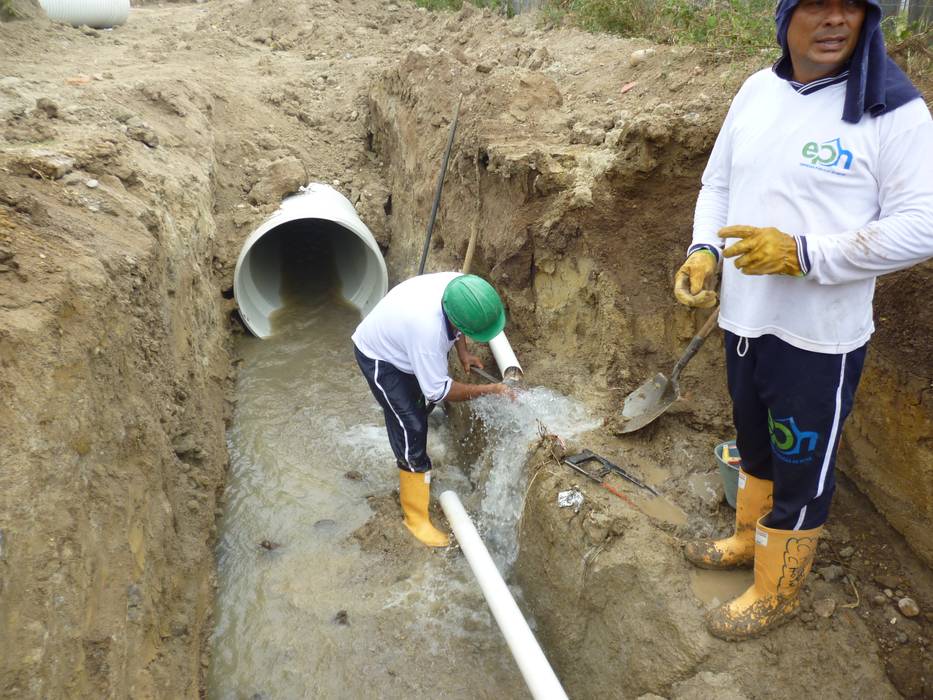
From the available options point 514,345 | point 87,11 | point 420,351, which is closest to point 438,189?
point 514,345

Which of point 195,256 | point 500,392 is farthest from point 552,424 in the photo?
point 195,256

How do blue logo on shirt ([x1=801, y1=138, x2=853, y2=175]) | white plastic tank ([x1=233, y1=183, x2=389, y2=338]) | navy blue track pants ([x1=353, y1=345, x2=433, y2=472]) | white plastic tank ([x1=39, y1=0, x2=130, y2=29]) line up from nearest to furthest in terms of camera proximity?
1. blue logo on shirt ([x1=801, y1=138, x2=853, y2=175])
2. navy blue track pants ([x1=353, y1=345, x2=433, y2=472])
3. white plastic tank ([x1=233, y1=183, x2=389, y2=338])
4. white plastic tank ([x1=39, y1=0, x2=130, y2=29])

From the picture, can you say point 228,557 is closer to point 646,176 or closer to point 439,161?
point 646,176

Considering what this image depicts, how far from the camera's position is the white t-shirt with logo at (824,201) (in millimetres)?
1724

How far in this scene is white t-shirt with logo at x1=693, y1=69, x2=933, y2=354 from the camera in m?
1.72

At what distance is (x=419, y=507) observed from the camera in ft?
13.4

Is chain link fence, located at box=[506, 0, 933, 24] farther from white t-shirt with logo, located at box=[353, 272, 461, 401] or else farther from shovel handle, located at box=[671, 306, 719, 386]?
white t-shirt with logo, located at box=[353, 272, 461, 401]

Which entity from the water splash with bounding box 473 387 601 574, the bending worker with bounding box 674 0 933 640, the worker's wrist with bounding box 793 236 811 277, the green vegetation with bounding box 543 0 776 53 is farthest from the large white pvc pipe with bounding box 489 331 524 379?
the green vegetation with bounding box 543 0 776 53

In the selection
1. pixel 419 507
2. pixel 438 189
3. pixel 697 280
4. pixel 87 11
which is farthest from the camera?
pixel 87 11

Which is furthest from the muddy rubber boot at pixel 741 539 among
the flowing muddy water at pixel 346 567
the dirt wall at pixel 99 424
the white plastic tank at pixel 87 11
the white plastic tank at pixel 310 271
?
the white plastic tank at pixel 87 11

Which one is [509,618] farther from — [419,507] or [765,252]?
[765,252]

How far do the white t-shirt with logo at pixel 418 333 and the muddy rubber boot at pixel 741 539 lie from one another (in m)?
1.45

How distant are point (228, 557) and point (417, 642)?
1.35 meters

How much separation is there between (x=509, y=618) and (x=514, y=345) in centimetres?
220
